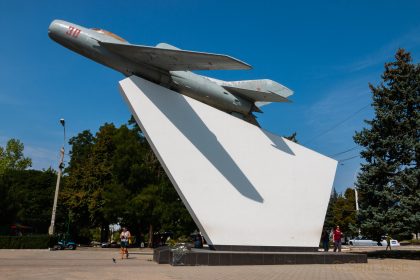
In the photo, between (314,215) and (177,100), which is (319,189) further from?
(177,100)

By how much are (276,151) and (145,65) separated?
648 centimetres

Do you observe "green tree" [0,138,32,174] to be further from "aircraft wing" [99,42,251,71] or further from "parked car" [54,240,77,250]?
"aircraft wing" [99,42,251,71]

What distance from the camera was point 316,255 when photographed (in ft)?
46.2

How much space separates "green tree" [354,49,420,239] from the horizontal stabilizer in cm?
709

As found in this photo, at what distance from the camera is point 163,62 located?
13.9m

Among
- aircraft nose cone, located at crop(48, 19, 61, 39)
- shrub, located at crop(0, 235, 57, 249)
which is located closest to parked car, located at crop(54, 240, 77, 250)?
shrub, located at crop(0, 235, 57, 249)

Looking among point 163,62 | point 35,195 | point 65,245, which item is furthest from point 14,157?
point 163,62

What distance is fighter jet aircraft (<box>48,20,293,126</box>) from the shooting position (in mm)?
13086

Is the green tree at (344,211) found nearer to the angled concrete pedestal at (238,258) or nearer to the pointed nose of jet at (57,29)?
the angled concrete pedestal at (238,258)

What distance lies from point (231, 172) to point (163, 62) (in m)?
4.90

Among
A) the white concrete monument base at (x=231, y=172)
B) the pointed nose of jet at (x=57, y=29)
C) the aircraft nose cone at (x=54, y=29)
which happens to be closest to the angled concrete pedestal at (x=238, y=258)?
the white concrete monument base at (x=231, y=172)

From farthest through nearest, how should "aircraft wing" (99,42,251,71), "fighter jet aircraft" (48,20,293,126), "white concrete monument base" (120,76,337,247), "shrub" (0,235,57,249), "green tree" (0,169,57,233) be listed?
"green tree" (0,169,57,233) < "shrub" (0,235,57,249) < "white concrete monument base" (120,76,337,247) < "fighter jet aircraft" (48,20,293,126) < "aircraft wing" (99,42,251,71)

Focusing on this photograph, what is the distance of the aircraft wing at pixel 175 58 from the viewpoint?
12442 millimetres

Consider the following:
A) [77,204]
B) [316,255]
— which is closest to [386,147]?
[316,255]
